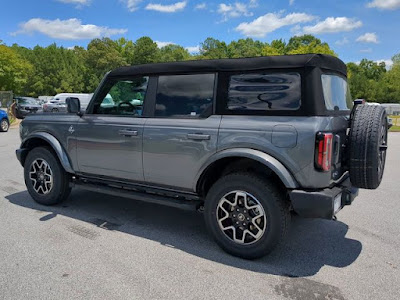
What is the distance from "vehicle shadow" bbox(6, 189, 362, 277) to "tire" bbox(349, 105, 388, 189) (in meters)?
0.84

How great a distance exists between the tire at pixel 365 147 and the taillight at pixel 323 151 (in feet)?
1.37

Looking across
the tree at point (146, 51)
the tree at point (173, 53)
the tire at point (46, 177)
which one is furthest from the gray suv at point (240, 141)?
the tree at point (173, 53)

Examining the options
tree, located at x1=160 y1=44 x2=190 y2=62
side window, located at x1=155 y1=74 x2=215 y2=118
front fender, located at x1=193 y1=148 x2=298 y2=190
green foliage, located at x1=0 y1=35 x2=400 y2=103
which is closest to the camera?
front fender, located at x1=193 y1=148 x2=298 y2=190

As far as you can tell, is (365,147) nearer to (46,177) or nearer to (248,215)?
(248,215)

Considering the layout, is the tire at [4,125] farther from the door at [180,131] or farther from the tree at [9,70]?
the tree at [9,70]

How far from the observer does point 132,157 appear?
4.17 m

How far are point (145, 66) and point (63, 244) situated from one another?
224 centimetres

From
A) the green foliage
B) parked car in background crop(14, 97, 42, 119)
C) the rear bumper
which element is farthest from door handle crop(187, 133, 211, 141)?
the green foliage

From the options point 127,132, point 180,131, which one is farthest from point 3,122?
point 180,131

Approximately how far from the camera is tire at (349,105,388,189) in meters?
3.31

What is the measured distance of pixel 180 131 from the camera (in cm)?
378

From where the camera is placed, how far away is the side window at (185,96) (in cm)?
379

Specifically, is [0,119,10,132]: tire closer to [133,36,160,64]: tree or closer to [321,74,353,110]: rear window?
[321,74,353,110]: rear window

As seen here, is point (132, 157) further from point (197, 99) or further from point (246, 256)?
point (246, 256)
